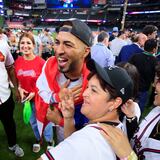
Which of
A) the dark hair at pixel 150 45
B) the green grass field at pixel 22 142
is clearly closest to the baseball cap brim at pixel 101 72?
the green grass field at pixel 22 142

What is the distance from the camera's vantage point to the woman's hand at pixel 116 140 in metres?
1.11

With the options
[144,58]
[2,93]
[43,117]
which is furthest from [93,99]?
[144,58]

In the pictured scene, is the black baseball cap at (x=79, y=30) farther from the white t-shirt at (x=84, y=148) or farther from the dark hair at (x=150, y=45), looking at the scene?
the dark hair at (x=150, y=45)

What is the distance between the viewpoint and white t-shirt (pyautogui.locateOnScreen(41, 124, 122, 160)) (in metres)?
0.99

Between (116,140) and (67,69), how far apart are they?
69 cm

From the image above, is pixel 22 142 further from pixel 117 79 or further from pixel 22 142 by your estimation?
pixel 117 79

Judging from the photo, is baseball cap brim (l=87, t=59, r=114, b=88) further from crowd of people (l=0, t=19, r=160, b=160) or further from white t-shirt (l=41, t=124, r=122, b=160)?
white t-shirt (l=41, t=124, r=122, b=160)

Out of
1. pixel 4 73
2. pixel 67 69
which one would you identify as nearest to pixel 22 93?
pixel 4 73

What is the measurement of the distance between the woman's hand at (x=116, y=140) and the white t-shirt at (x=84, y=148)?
3 centimetres

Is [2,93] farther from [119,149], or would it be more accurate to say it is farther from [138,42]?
[138,42]

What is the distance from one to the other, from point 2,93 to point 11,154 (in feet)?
3.66

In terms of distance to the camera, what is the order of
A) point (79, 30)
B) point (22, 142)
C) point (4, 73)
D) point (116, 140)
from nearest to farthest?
point (116, 140)
point (79, 30)
point (4, 73)
point (22, 142)

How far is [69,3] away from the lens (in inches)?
1673

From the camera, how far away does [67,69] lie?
166 centimetres
